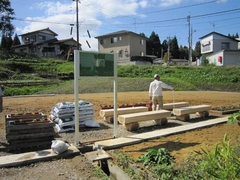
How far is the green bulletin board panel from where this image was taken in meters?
5.04

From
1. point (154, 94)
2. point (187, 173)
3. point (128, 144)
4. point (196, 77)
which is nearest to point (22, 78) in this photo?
point (196, 77)

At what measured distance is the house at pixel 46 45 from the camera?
50.8 meters

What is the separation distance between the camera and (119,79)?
85.8 ft

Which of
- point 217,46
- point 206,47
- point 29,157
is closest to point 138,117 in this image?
point 29,157

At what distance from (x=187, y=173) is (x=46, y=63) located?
37.1 meters

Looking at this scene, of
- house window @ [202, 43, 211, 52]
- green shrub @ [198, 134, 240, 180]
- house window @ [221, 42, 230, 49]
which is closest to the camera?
green shrub @ [198, 134, 240, 180]

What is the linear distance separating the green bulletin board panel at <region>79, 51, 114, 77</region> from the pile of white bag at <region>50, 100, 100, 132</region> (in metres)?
1.78

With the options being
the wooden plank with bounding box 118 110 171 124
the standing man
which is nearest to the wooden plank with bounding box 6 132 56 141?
the wooden plank with bounding box 118 110 171 124

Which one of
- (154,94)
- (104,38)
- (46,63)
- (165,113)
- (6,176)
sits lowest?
(6,176)

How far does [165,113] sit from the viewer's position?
273 inches

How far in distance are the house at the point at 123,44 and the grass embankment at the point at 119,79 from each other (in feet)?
35.7

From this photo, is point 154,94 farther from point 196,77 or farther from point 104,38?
point 104,38

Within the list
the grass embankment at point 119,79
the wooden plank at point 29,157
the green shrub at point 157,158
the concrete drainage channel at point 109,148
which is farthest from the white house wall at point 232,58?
the wooden plank at point 29,157

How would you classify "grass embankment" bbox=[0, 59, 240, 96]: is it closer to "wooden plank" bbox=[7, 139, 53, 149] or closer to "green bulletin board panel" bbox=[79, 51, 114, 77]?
"green bulletin board panel" bbox=[79, 51, 114, 77]
